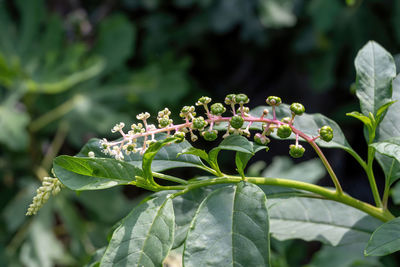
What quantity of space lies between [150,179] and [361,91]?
51 centimetres

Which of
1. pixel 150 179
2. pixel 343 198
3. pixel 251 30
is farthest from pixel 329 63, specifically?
pixel 150 179

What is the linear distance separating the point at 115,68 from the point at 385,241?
2.72m

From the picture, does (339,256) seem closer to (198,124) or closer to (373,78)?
(373,78)

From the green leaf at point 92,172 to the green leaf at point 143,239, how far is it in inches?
2.6

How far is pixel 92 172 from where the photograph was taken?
0.81 m

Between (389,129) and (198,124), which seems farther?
(389,129)

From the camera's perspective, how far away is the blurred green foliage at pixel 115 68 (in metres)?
2.71

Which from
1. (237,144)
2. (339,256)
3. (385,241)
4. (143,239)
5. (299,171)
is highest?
(237,144)

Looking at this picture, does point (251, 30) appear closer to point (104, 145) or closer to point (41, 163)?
point (41, 163)

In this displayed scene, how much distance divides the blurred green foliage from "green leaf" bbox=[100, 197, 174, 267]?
5.98 ft

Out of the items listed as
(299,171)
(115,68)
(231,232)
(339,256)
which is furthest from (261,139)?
(115,68)

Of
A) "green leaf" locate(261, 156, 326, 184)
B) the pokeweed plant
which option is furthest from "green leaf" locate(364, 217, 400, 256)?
"green leaf" locate(261, 156, 326, 184)

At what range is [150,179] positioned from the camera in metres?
0.82

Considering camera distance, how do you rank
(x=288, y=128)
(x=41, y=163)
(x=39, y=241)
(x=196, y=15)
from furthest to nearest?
1. (x=196, y=15)
2. (x=41, y=163)
3. (x=39, y=241)
4. (x=288, y=128)
